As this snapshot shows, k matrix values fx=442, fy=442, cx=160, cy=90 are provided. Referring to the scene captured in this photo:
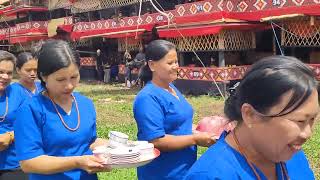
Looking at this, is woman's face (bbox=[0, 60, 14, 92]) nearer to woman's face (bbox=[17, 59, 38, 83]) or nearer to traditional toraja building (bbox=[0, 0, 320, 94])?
woman's face (bbox=[17, 59, 38, 83])

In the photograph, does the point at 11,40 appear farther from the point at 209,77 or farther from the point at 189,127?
the point at 189,127

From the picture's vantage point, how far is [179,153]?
2.64 metres

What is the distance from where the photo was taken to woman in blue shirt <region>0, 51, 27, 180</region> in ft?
10.1

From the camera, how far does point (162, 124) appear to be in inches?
101

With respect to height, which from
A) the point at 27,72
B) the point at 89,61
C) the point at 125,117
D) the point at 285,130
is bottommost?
the point at 89,61

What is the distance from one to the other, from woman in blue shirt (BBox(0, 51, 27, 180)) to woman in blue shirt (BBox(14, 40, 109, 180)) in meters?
0.84

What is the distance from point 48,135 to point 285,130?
1327 mm

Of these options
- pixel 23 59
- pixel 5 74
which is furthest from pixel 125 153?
pixel 23 59

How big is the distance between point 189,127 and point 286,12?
10.6 m

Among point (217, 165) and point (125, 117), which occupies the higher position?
point (217, 165)

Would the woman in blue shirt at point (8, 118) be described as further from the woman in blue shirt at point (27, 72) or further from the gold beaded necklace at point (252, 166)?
the gold beaded necklace at point (252, 166)

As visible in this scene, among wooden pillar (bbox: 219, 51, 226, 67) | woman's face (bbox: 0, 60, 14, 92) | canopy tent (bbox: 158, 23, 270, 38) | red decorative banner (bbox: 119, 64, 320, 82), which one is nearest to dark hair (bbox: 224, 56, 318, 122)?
woman's face (bbox: 0, 60, 14, 92)

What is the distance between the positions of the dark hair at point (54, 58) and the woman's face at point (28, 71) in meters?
1.55

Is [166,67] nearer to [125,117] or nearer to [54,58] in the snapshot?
[54,58]
